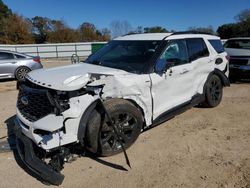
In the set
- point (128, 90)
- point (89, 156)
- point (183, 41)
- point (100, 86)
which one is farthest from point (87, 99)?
point (183, 41)

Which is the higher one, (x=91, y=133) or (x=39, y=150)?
(x=91, y=133)

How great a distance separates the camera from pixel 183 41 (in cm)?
568

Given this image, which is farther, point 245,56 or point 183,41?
point 245,56

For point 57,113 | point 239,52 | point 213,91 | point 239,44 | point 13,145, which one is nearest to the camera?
point 57,113

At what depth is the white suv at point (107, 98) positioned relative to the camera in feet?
12.2

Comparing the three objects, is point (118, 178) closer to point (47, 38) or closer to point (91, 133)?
point (91, 133)

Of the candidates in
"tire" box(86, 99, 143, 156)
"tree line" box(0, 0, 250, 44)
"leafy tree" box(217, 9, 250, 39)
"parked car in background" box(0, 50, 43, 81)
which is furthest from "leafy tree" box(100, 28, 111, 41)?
"tire" box(86, 99, 143, 156)

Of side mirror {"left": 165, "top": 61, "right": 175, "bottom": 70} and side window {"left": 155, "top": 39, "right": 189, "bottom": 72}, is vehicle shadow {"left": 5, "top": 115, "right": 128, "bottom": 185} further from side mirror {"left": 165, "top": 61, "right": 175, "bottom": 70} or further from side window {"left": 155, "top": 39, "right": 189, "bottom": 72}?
side mirror {"left": 165, "top": 61, "right": 175, "bottom": 70}

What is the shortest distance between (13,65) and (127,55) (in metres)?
8.29

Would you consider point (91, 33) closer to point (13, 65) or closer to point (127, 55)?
point (13, 65)

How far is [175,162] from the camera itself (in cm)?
411

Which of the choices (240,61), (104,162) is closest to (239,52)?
(240,61)

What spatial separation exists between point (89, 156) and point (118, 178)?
2.67 feet

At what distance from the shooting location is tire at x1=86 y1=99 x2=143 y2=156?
394 centimetres
